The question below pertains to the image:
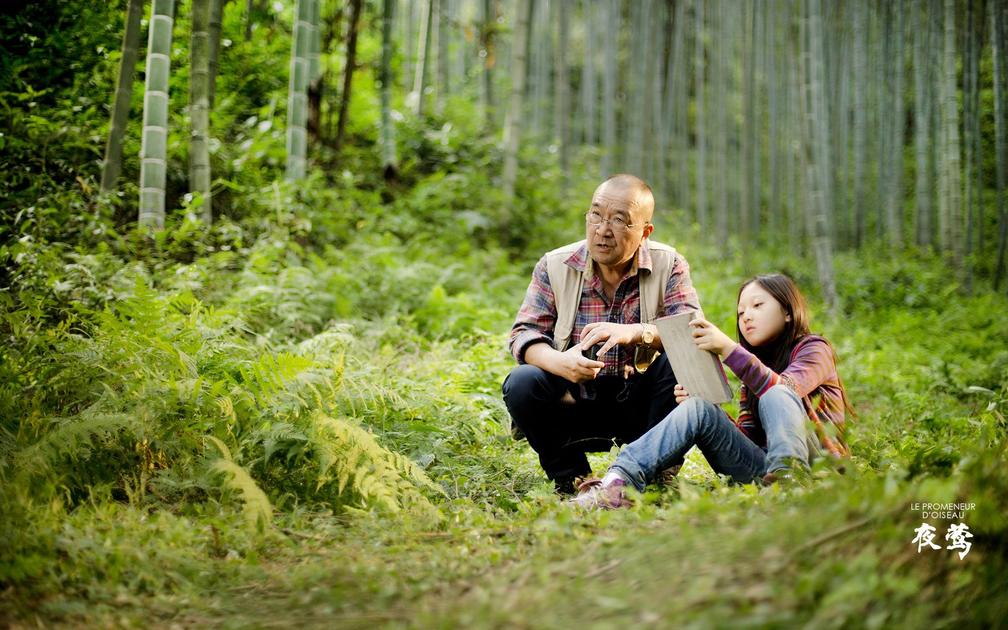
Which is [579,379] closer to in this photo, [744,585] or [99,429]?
[744,585]

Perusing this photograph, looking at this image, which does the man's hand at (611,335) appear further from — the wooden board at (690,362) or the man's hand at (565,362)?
the wooden board at (690,362)

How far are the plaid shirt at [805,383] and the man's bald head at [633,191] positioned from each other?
0.68 meters

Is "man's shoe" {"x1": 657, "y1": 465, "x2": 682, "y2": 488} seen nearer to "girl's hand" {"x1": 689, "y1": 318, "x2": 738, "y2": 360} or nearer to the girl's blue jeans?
the girl's blue jeans

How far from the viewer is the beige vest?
3244 mm

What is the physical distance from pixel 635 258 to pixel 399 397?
4.16 ft

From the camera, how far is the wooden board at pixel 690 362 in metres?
2.84

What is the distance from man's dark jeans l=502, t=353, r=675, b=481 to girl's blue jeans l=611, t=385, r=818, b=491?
1.10 ft


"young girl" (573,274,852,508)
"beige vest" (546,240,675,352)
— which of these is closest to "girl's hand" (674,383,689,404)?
"young girl" (573,274,852,508)

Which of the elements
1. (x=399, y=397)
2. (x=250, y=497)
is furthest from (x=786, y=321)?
(x=250, y=497)

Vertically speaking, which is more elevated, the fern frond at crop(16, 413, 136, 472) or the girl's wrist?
the girl's wrist

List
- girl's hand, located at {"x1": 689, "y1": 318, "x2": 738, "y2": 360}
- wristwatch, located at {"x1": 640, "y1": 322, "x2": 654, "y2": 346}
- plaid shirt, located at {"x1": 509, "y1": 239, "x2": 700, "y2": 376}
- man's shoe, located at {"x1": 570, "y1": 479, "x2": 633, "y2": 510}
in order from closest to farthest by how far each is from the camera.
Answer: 1. man's shoe, located at {"x1": 570, "y1": 479, "x2": 633, "y2": 510}
2. girl's hand, located at {"x1": 689, "y1": 318, "x2": 738, "y2": 360}
3. wristwatch, located at {"x1": 640, "y1": 322, "x2": 654, "y2": 346}
4. plaid shirt, located at {"x1": 509, "y1": 239, "x2": 700, "y2": 376}

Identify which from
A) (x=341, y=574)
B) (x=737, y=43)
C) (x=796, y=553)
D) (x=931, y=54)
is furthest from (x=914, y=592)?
(x=737, y=43)

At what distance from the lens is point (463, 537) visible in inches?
97.8

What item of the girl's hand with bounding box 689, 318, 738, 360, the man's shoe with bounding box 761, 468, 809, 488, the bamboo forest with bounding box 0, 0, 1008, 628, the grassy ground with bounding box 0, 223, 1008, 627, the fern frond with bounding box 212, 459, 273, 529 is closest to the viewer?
the grassy ground with bounding box 0, 223, 1008, 627
